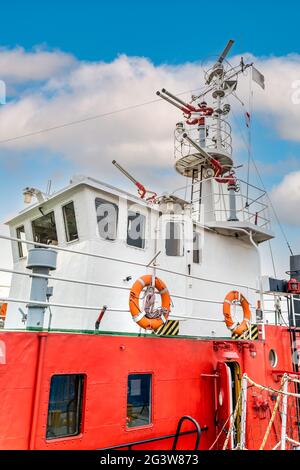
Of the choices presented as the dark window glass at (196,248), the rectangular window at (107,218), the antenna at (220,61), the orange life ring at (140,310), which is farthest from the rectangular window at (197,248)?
the antenna at (220,61)

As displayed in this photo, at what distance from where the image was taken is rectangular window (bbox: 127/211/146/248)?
8633 millimetres

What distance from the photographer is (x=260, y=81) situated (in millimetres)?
13664

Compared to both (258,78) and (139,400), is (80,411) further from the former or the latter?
(258,78)

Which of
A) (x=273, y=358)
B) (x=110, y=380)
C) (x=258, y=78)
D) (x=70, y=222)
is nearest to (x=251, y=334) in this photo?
(x=273, y=358)

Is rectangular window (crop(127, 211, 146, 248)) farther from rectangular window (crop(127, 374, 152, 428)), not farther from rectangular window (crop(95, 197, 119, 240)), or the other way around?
rectangular window (crop(127, 374, 152, 428))

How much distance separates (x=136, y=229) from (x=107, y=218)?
899mm

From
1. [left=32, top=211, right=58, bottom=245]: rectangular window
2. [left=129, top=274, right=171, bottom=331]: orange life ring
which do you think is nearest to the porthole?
[left=129, top=274, right=171, bottom=331]: orange life ring

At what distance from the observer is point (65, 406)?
5145mm

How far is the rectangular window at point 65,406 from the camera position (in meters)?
4.99

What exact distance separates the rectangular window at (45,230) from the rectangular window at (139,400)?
4480mm

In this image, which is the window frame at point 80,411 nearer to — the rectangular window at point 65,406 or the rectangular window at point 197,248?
the rectangular window at point 65,406

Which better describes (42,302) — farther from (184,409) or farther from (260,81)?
(260,81)

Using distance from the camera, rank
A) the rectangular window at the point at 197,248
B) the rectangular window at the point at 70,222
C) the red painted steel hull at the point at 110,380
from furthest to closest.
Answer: the rectangular window at the point at 197,248, the rectangular window at the point at 70,222, the red painted steel hull at the point at 110,380
